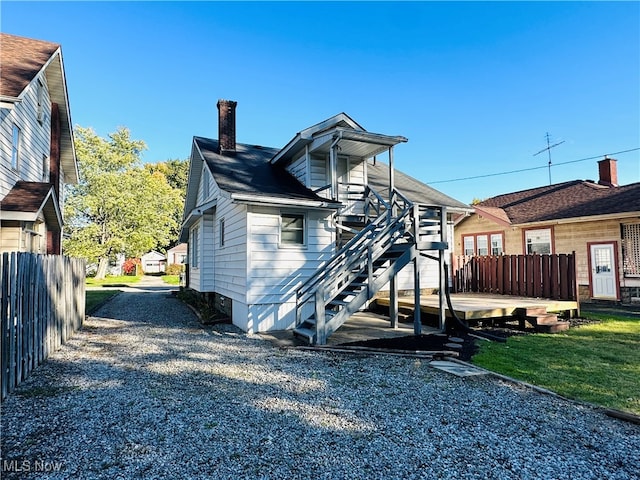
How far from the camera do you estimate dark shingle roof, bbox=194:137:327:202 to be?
936 cm

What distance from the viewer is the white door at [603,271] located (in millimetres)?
14984

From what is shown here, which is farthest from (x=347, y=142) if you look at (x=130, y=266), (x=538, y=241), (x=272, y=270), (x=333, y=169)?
(x=130, y=266)

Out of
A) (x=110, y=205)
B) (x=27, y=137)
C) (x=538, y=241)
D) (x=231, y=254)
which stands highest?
(x=110, y=205)

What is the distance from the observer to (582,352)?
669 centimetres

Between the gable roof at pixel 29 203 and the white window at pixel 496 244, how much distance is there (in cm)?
1922

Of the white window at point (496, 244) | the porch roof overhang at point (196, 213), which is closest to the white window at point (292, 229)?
the porch roof overhang at point (196, 213)

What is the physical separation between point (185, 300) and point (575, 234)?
1739 cm

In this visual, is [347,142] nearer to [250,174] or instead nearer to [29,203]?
[250,174]

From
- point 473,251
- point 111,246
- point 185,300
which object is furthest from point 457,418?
point 111,246

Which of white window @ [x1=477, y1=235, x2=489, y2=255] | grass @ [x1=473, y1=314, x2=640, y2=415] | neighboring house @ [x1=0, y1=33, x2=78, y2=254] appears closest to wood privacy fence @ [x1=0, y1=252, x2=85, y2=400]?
neighboring house @ [x1=0, y1=33, x2=78, y2=254]

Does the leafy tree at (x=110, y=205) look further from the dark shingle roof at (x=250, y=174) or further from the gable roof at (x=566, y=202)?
the gable roof at (x=566, y=202)

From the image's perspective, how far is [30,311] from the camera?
221 inches

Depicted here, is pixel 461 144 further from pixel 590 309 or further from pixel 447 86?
pixel 590 309

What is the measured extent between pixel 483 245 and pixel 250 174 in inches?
566
